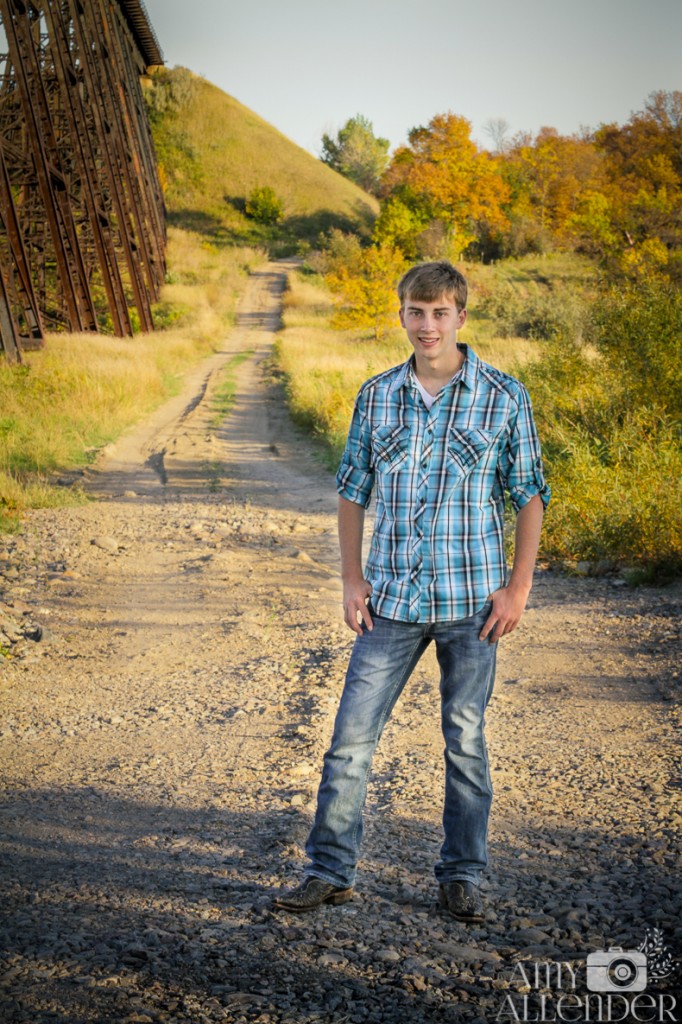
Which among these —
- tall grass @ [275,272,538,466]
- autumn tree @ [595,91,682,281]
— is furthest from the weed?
autumn tree @ [595,91,682,281]

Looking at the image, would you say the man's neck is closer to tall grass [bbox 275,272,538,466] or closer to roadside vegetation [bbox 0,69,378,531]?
roadside vegetation [bbox 0,69,378,531]

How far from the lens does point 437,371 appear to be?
2.48 metres

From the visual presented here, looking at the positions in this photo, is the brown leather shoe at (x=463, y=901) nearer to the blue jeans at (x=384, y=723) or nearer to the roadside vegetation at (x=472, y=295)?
the blue jeans at (x=384, y=723)

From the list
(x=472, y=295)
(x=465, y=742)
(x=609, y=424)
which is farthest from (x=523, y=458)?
(x=472, y=295)

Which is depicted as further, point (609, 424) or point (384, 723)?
point (609, 424)

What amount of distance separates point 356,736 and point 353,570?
1.52ft

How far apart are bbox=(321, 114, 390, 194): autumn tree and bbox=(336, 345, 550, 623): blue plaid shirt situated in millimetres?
92559

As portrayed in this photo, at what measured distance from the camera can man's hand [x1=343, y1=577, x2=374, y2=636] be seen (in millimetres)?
2488

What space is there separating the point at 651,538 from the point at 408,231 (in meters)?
40.9

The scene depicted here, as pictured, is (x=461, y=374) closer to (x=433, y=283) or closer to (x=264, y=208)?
(x=433, y=283)

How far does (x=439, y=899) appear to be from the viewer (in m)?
2.63

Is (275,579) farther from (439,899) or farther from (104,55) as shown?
(104,55)

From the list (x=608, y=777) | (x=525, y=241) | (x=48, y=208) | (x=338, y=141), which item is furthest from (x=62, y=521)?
(x=338, y=141)

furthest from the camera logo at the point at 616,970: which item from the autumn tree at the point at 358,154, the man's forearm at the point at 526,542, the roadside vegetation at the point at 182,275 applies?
the autumn tree at the point at 358,154
